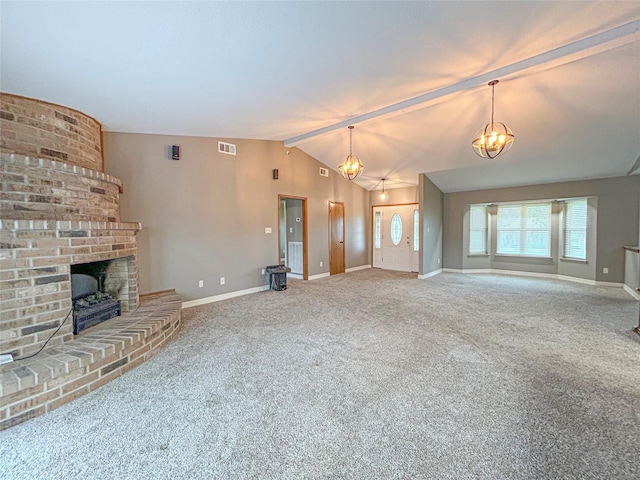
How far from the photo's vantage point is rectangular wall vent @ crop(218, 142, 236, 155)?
500 cm

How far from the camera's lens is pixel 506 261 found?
7805 mm

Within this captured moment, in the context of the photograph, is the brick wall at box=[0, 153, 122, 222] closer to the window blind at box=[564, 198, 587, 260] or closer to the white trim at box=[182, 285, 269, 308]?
the white trim at box=[182, 285, 269, 308]

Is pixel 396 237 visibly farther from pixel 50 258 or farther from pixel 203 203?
pixel 50 258

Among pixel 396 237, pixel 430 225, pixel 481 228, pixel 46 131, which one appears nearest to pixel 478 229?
pixel 481 228

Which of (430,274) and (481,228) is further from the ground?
(481,228)

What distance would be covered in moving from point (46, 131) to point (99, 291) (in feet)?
5.97

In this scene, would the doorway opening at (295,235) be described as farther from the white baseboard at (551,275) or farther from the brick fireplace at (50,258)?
the white baseboard at (551,275)

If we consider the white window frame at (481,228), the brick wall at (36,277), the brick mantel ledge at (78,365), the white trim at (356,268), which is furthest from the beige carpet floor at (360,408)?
the white window frame at (481,228)

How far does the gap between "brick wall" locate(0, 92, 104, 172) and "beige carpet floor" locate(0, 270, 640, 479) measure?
90.8 inches

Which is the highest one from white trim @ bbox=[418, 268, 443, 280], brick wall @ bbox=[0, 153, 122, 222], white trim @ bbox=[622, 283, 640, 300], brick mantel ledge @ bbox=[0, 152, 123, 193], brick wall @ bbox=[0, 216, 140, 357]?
brick mantel ledge @ bbox=[0, 152, 123, 193]

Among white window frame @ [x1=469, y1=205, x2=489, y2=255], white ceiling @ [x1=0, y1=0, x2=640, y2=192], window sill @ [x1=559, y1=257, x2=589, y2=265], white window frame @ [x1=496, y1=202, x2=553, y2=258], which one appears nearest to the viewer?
→ white ceiling @ [x1=0, y1=0, x2=640, y2=192]

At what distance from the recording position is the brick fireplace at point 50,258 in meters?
2.10

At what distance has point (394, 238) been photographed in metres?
8.36

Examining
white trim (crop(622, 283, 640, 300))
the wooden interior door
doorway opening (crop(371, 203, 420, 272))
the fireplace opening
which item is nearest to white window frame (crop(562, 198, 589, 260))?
white trim (crop(622, 283, 640, 300))
